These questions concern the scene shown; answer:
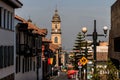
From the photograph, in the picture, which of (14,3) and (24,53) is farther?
(24,53)

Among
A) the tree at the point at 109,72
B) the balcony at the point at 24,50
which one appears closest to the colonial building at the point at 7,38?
the balcony at the point at 24,50

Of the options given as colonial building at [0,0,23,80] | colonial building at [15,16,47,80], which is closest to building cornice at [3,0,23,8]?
colonial building at [0,0,23,80]

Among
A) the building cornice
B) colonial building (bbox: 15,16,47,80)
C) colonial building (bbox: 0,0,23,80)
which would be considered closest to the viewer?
colonial building (bbox: 0,0,23,80)

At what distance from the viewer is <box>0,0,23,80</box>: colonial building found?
4000 cm

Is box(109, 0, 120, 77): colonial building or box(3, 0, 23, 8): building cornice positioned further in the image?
box(3, 0, 23, 8): building cornice

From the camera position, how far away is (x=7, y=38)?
1698 inches

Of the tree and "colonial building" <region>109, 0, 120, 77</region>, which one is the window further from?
the tree

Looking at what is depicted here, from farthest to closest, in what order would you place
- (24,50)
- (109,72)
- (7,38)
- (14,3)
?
(24,50) → (14,3) → (7,38) → (109,72)

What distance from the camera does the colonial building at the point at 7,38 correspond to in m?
40.0

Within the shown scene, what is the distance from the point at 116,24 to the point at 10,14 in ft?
48.2

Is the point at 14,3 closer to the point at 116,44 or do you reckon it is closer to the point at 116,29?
the point at 116,44

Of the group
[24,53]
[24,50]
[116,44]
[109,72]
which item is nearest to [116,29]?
[116,44]

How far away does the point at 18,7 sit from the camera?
4788cm

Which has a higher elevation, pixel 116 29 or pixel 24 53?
pixel 116 29
